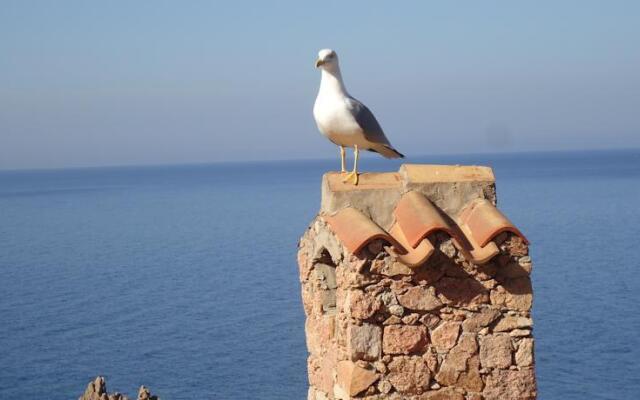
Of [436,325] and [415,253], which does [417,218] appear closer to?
[415,253]

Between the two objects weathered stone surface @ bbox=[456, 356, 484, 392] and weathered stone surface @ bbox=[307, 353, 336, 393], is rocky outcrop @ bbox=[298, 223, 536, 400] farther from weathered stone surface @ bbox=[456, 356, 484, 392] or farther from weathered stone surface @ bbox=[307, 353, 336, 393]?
weathered stone surface @ bbox=[307, 353, 336, 393]

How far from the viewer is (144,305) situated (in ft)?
118

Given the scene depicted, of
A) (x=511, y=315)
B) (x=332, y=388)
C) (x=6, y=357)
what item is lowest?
(x=6, y=357)

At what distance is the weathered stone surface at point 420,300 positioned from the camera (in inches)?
213

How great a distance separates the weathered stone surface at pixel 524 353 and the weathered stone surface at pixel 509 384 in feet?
0.14

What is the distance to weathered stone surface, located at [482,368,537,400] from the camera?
5.51 metres

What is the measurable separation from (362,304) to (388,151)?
1.47m

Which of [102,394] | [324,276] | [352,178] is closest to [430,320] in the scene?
[352,178]

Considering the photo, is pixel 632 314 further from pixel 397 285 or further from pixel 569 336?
pixel 397 285

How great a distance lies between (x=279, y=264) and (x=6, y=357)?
586 inches

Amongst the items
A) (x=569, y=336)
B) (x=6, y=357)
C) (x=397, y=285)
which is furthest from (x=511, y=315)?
(x=6, y=357)

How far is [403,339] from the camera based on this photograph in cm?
542

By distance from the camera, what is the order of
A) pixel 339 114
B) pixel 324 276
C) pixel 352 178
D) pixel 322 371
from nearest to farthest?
pixel 352 178 < pixel 339 114 < pixel 322 371 < pixel 324 276

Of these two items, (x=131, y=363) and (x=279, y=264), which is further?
(x=279, y=264)
